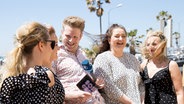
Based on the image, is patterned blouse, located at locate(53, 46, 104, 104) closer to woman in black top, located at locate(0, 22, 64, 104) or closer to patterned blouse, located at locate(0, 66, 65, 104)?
woman in black top, located at locate(0, 22, 64, 104)

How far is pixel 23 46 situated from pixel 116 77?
4.78ft

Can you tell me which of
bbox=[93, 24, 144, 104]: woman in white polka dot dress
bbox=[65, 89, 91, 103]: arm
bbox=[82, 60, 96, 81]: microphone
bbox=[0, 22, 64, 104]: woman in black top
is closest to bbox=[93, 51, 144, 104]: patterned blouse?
bbox=[93, 24, 144, 104]: woman in white polka dot dress

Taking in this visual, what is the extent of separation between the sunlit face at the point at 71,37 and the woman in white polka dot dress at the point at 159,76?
990 mm

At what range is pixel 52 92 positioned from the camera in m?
2.21

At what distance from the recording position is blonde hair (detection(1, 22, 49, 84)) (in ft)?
6.95

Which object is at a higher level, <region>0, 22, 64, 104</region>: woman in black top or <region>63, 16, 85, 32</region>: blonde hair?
<region>63, 16, 85, 32</region>: blonde hair

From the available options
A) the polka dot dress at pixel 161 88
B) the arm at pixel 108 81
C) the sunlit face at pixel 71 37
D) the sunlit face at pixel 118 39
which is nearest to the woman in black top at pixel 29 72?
the sunlit face at pixel 71 37

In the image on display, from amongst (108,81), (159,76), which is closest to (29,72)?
(108,81)

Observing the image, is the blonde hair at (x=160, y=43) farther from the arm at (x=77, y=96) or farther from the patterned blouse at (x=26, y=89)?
the patterned blouse at (x=26, y=89)

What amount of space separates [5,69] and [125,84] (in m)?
1.59

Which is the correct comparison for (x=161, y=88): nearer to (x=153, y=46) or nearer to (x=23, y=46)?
(x=153, y=46)

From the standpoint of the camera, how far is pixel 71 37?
10.0ft

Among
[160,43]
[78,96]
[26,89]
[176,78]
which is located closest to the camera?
[26,89]

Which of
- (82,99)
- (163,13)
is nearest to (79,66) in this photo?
(82,99)
